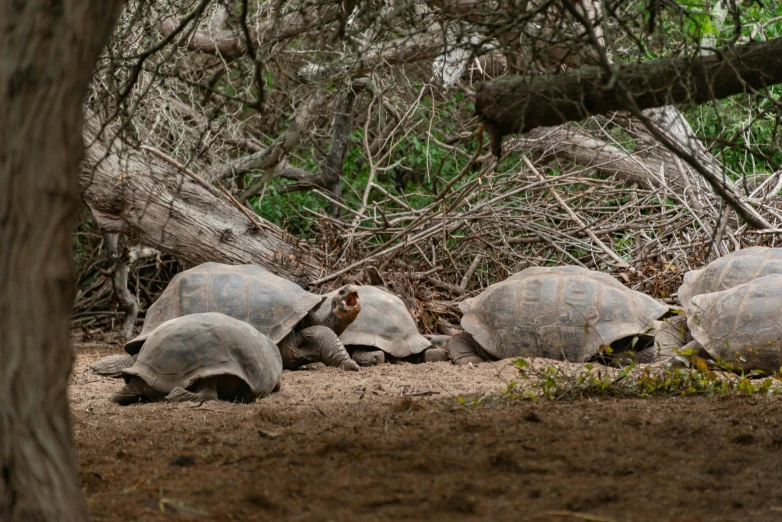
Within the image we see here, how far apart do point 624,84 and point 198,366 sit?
3.02 m

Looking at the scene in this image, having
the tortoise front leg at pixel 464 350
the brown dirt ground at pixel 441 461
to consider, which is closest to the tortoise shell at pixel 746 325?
the brown dirt ground at pixel 441 461

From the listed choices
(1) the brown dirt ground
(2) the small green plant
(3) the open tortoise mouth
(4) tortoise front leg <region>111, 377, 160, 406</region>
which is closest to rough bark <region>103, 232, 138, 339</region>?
(3) the open tortoise mouth

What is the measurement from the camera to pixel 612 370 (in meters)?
5.86

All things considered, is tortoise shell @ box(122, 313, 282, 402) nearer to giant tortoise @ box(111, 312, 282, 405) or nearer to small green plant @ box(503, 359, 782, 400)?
giant tortoise @ box(111, 312, 282, 405)

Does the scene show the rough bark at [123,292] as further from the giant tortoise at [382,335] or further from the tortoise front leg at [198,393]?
the tortoise front leg at [198,393]

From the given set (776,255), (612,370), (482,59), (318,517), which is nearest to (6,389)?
(318,517)

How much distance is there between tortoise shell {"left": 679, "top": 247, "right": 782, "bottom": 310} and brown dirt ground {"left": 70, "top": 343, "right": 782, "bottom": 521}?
2.54m

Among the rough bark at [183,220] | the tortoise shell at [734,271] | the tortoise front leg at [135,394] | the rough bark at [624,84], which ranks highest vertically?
the rough bark at [624,84]

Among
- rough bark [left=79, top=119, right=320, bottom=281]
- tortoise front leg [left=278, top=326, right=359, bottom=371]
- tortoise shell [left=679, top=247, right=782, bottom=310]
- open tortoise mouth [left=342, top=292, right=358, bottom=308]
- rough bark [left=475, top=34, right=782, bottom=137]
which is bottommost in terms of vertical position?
tortoise front leg [left=278, top=326, right=359, bottom=371]

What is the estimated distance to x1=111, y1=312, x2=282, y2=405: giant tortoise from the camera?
5.10 metres

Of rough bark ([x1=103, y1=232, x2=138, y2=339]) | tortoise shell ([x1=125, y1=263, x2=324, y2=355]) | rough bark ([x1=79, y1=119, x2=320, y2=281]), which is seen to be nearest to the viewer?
tortoise shell ([x1=125, y1=263, x2=324, y2=355])

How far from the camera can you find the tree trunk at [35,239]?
185 centimetres

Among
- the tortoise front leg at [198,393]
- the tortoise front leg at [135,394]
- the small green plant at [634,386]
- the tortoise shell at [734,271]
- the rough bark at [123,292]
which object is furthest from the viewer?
the rough bark at [123,292]

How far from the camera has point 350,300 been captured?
23.6 feet
